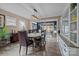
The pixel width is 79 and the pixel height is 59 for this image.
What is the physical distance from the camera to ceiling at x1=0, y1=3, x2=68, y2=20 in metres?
2.54

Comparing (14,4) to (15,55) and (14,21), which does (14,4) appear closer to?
(14,21)

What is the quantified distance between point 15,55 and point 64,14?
166 centimetres

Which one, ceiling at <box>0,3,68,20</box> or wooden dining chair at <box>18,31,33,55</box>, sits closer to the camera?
ceiling at <box>0,3,68,20</box>

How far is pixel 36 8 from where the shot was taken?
2742 millimetres

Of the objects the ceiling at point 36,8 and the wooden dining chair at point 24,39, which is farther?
the wooden dining chair at point 24,39

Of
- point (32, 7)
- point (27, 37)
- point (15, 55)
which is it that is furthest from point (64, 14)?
point (15, 55)

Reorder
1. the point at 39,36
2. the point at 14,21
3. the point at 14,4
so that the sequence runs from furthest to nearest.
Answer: the point at 39,36
the point at 14,21
the point at 14,4

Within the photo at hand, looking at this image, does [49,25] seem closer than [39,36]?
Yes

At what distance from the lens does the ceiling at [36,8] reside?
2.54 m

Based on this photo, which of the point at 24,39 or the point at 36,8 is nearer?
the point at 36,8

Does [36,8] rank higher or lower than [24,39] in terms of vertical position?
higher

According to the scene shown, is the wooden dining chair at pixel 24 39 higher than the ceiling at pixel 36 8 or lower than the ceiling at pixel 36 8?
lower

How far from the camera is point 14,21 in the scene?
2.92m

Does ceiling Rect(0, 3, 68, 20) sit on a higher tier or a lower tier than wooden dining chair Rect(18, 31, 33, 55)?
higher
